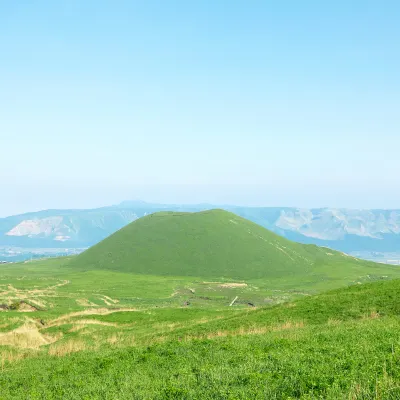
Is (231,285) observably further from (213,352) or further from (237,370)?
(237,370)

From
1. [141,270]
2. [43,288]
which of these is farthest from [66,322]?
[141,270]

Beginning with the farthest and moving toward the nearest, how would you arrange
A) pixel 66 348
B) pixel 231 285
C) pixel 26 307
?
pixel 231 285 < pixel 26 307 < pixel 66 348

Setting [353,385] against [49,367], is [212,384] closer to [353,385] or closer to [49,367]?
[353,385]

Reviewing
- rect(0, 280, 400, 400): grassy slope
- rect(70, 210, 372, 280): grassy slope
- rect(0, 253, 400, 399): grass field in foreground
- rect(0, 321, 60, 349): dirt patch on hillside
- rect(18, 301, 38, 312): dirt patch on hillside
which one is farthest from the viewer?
rect(70, 210, 372, 280): grassy slope

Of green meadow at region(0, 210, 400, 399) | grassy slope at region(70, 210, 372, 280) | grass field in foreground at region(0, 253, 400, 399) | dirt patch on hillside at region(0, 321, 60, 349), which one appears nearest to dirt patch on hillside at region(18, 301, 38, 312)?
green meadow at region(0, 210, 400, 399)

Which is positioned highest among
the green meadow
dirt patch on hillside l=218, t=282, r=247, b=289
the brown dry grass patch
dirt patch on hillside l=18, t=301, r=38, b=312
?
the green meadow

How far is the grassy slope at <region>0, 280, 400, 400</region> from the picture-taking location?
14250mm

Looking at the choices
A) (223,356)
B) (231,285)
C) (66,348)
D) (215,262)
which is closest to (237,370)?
(223,356)

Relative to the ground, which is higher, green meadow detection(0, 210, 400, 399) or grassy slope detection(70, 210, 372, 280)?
green meadow detection(0, 210, 400, 399)

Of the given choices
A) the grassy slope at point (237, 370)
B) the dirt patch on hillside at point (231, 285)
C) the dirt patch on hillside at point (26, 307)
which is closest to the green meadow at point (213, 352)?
the grassy slope at point (237, 370)

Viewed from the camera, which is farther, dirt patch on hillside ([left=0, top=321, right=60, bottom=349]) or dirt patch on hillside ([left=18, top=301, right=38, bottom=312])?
dirt patch on hillside ([left=18, top=301, right=38, bottom=312])

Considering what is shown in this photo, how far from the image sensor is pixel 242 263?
598ft

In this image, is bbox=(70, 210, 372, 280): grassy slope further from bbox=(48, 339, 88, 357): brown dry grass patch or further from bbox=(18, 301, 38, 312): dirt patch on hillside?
bbox=(48, 339, 88, 357): brown dry grass patch

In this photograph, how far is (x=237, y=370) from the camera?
1753cm
